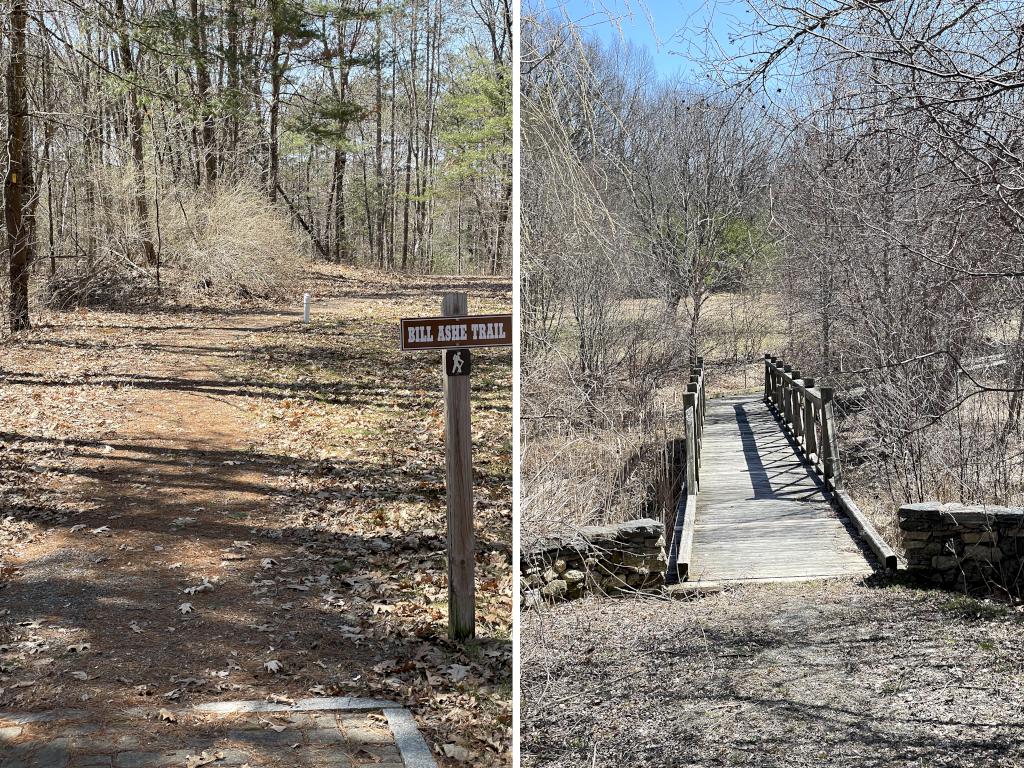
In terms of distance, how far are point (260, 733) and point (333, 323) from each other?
1060 cm

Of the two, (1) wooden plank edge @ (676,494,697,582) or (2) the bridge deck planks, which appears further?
(2) the bridge deck planks

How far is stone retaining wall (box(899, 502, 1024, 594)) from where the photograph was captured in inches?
262

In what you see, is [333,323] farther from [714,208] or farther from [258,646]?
[258,646]

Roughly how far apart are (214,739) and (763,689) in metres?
2.58

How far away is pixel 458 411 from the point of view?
4367mm

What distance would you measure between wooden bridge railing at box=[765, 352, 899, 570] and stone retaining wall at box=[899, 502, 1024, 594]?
258 millimetres

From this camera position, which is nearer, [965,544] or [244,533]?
[244,533]

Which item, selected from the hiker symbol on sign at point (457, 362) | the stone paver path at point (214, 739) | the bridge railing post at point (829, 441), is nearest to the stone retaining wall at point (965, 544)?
the bridge railing post at point (829, 441)

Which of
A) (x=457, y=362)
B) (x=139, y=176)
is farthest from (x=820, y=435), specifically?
(x=139, y=176)

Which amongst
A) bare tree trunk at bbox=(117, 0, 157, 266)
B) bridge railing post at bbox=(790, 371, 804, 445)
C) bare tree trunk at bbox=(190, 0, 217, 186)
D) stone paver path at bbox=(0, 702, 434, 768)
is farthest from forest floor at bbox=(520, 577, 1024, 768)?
bare tree trunk at bbox=(117, 0, 157, 266)

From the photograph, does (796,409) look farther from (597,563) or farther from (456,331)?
(456,331)

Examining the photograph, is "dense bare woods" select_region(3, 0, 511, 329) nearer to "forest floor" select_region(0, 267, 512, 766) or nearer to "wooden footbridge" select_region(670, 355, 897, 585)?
"forest floor" select_region(0, 267, 512, 766)

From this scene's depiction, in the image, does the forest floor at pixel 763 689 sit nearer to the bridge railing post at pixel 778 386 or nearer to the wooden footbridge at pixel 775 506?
the wooden footbridge at pixel 775 506

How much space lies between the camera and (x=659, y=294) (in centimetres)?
1064
